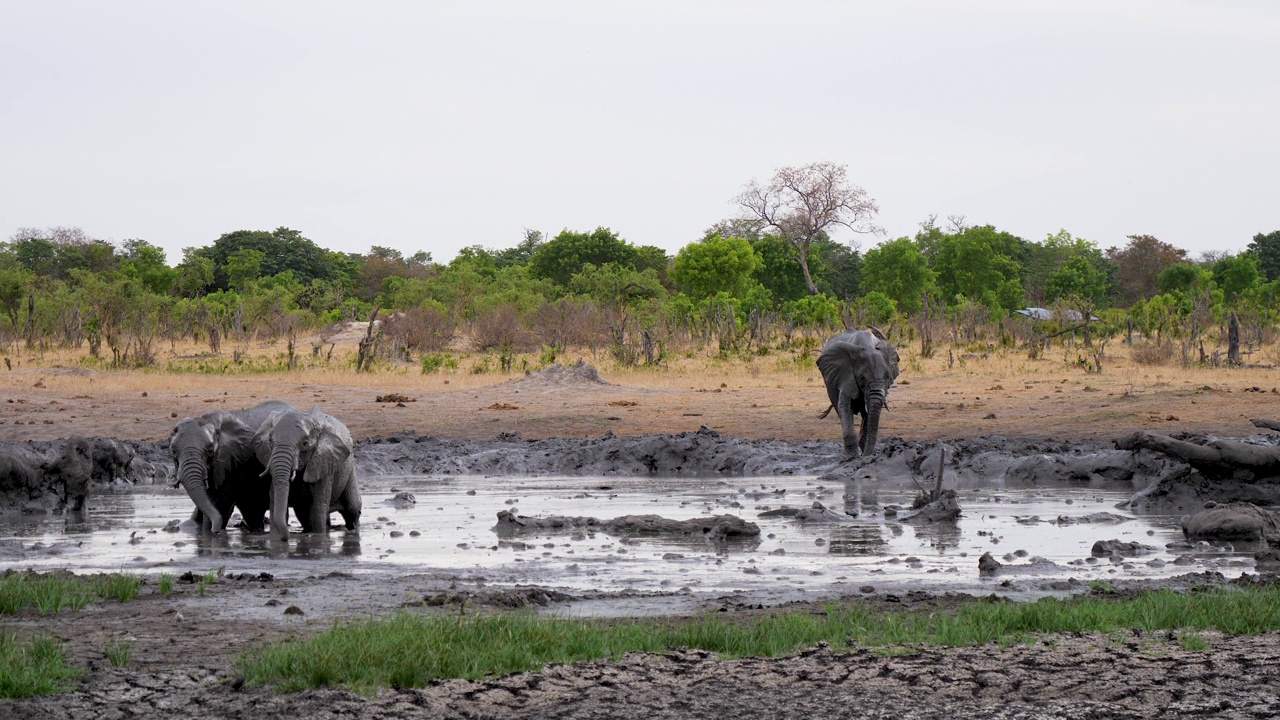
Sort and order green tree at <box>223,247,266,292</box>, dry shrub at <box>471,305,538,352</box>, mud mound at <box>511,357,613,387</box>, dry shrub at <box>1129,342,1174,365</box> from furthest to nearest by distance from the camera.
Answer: green tree at <box>223,247,266,292</box> → dry shrub at <box>471,305,538,352</box> → dry shrub at <box>1129,342,1174,365</box> → mud mound at <box>511,357,613,387</box>

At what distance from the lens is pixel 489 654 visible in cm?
545

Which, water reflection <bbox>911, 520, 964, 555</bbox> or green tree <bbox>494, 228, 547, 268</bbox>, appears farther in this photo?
green tree <bbox>494, 228, 547, 268</bbox>

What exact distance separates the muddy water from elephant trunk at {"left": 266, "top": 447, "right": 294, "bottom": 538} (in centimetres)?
15

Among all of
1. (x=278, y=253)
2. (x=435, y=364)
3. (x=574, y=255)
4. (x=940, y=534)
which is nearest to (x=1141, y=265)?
(x=574, y=255)

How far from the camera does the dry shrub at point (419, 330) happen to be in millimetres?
39219

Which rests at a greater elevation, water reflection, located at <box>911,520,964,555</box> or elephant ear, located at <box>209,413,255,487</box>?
elephant ear, located at <box>209,413,255,487</box>

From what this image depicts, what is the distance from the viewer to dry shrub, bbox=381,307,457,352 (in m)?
39.2

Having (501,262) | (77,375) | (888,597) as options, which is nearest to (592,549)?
(888,597)

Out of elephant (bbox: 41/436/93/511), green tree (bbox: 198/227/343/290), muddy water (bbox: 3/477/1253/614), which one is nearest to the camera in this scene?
muddy water (bbox: 3/477/1253/614)

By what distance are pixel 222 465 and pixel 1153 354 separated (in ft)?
80.3

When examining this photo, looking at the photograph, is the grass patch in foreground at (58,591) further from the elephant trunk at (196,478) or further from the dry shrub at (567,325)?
the dry shrub at (567,325)

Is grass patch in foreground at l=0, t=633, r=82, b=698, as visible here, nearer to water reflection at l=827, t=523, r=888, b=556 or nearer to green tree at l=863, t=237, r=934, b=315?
water reflection at l=827, t=523, r=888, b=556

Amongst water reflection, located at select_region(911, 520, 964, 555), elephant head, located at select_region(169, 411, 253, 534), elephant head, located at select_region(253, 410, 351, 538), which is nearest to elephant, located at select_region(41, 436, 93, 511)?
elephant head, located at select_region(169, 411, 253, 534)

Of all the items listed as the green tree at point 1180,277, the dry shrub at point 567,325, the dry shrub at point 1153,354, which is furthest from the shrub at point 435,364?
the green tree at point 1180,277
